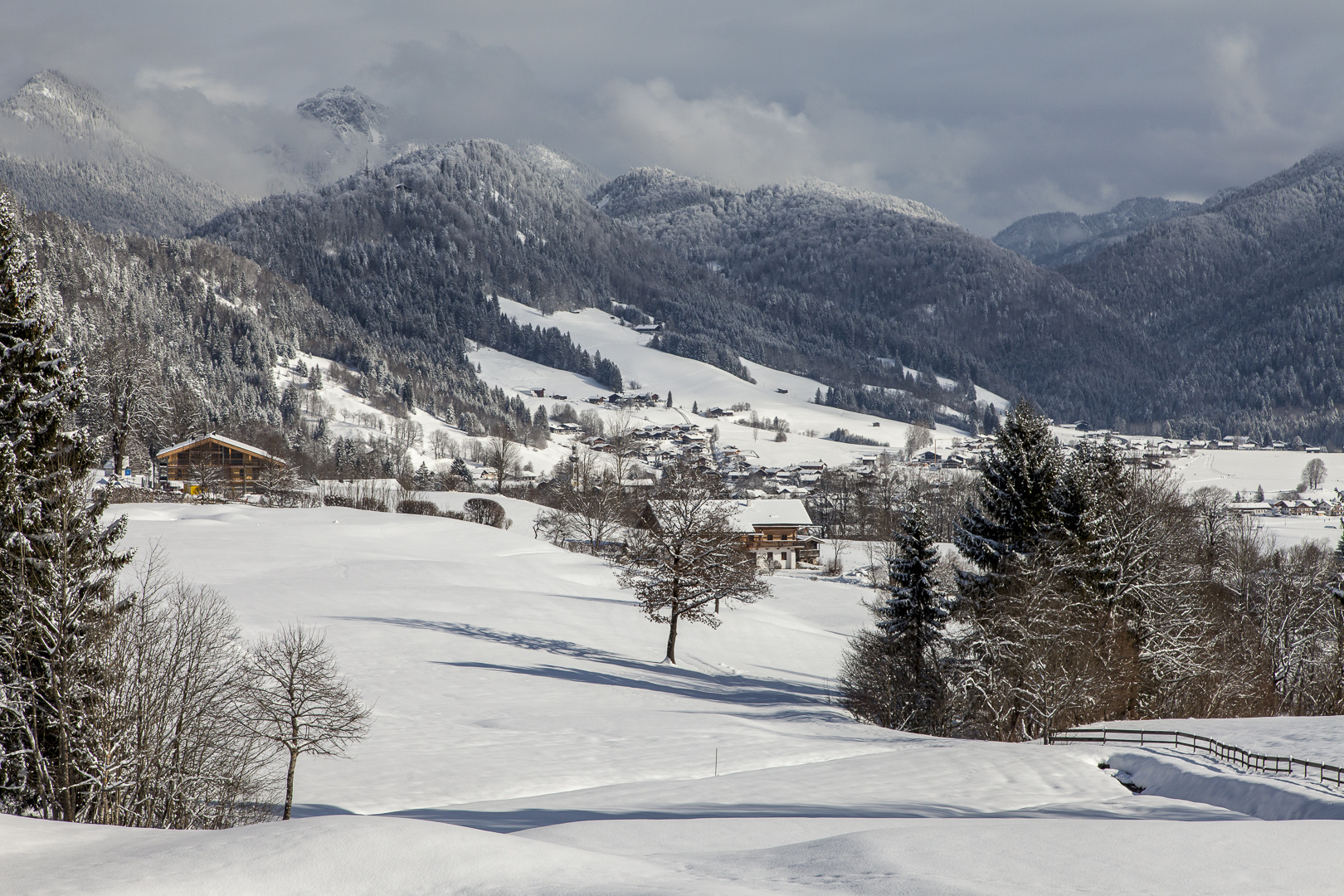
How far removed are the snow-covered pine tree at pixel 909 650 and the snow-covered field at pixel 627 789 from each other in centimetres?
212

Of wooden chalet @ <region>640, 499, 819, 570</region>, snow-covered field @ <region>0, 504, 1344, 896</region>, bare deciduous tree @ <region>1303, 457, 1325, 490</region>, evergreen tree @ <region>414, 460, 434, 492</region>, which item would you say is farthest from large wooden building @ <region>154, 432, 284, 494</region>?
bare deciduous tree @ <region>1303, 457, 1325, 490</region>

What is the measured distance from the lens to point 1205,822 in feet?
49.5

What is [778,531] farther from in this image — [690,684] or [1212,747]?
[1212,747]

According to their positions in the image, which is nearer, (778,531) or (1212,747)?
(1212,747)

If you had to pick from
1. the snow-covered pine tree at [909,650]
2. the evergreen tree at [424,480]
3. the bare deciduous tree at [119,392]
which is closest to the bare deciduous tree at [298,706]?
the snow-covered pine tree at [909,650]

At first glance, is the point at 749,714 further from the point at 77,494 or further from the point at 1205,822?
the point at 77,494

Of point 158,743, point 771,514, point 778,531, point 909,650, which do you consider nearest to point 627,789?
point 158,743

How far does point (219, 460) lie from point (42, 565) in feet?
329

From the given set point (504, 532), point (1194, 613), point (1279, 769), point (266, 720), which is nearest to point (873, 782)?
point (1279, 769)

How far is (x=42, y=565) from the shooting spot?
1853 cm

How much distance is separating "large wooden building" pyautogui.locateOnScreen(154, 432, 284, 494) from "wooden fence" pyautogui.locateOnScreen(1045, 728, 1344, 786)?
98.2 metres

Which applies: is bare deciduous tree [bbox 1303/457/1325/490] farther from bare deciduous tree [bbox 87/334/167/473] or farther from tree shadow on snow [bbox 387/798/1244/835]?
bare deciduous tree [bbox 87/334/167/473]

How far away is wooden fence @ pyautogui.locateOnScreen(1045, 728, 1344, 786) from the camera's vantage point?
21.9 meters

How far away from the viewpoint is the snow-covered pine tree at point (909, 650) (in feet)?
116
